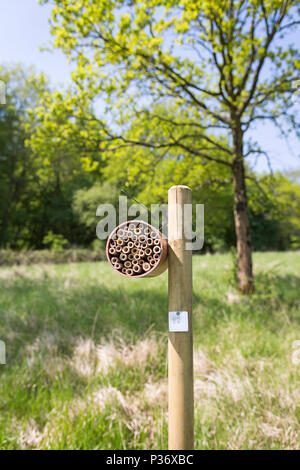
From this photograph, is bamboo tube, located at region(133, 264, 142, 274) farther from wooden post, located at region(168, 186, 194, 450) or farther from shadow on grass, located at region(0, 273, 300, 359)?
shadow on grass, located at region(0, 273, 300, 359)

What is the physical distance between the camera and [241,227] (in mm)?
5715

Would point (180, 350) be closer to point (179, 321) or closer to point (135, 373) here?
point (179, 321)

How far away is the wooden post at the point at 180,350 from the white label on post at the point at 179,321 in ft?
0.04

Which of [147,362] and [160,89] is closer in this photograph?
[147,362]

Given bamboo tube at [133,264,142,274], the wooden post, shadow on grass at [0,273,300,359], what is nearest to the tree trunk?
shadow on grass at [0,273,300,359]

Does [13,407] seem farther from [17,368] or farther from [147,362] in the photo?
[147,362]

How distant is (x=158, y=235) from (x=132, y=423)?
2024 millimetres

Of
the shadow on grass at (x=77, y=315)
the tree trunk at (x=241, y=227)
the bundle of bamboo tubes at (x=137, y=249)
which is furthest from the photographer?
the tree trunk at (x=241, y=227)

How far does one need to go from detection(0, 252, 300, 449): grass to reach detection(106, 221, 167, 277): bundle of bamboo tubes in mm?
1733

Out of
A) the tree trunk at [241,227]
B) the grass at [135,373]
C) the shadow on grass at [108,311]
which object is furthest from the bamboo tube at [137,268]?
the tree trunk at [241,227]

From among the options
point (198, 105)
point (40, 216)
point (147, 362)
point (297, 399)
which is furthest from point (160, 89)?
point (40, 216)

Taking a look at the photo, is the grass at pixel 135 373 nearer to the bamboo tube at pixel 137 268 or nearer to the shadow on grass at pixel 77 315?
the shadow on grass at pixel 77 315

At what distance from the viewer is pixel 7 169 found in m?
20.1

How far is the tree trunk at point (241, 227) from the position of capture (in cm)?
563
